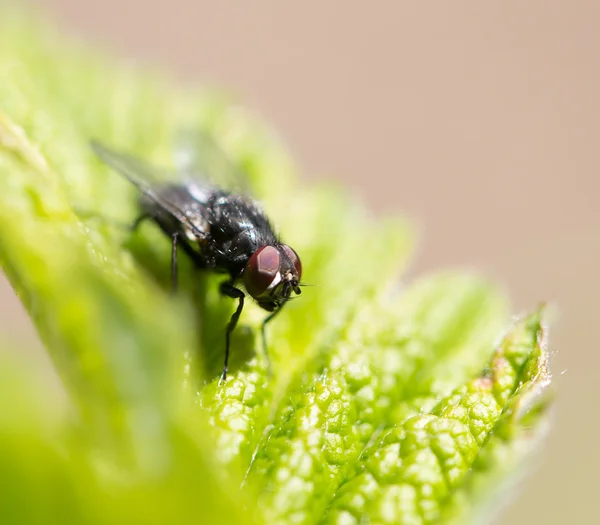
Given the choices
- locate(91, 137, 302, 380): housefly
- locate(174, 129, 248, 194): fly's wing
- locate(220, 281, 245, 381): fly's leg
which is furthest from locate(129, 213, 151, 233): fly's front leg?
locate(220, 281, 245, 381): fly's leg

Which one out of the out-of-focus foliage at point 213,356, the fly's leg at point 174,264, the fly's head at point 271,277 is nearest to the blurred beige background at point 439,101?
the out-of-focus foliage at point 213,356

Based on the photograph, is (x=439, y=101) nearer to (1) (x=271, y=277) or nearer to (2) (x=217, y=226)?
(2) (x=217, y=226)

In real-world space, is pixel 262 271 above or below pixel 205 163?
below

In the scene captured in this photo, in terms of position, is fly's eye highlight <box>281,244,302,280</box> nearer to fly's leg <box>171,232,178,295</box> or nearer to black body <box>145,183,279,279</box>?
black body <box>145,183,279,279</box>

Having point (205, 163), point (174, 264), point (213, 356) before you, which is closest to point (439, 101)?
point (205, 163)

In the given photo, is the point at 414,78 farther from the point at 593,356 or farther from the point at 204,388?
the point at 204,388

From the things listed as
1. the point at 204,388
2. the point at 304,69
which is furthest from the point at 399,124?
the point at 204,388
